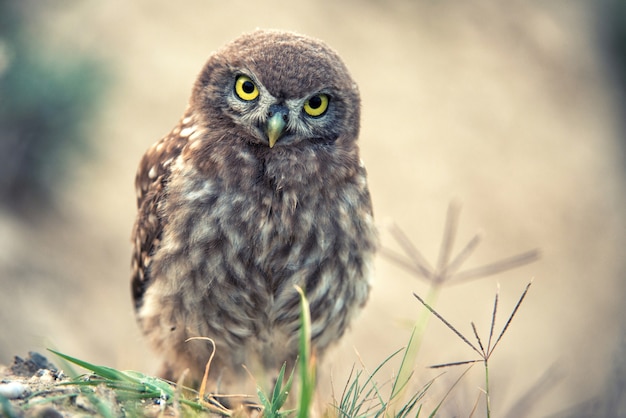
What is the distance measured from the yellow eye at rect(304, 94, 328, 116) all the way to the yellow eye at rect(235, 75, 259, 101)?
22 cm

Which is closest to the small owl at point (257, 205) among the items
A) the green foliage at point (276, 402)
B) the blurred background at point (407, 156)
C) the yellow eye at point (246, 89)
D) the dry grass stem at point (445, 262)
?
the yellow eye at point (246, 89)

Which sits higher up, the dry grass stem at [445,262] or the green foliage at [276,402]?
the dry grass stem at [445,262]

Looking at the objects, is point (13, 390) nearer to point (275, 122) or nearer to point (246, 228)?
point (246, 228)

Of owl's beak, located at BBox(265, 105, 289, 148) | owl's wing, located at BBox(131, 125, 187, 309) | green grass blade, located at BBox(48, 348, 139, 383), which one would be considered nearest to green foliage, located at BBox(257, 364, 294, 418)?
green grass blade, located at BBox(48, 348, 139, 383)

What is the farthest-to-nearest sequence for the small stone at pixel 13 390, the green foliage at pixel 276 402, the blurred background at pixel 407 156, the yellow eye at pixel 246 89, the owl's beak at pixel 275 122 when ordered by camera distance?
the blurred background at pixel 407 156 < the yellow eye at pixel 246 89 < the owl's beak at pixel 275 122 < the green foliage at pixel 276 402 < the small stone at pixel 13 390

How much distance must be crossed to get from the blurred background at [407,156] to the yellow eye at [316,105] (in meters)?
1.26

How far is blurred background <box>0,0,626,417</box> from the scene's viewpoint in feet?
22.8

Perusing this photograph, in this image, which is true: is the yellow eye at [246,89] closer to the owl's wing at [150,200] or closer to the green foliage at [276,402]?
the owl's wing at [150,200]

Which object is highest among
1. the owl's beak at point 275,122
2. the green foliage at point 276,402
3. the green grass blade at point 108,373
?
the owl's beak at point 275,122

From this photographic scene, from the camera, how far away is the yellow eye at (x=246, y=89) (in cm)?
302

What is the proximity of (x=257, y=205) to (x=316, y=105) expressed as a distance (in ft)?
1.67

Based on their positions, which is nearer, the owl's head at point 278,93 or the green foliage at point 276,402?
the green foliage at point 276,402

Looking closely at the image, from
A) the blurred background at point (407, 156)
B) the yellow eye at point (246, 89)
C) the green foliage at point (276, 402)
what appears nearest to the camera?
the green foliage at point (276, 402)

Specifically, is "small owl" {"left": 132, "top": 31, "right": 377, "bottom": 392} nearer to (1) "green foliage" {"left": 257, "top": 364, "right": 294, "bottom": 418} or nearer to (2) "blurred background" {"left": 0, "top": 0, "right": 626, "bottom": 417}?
(2) "blurred background" {"left": 0, "top": 0, "right": 626, "bottom": 417}
